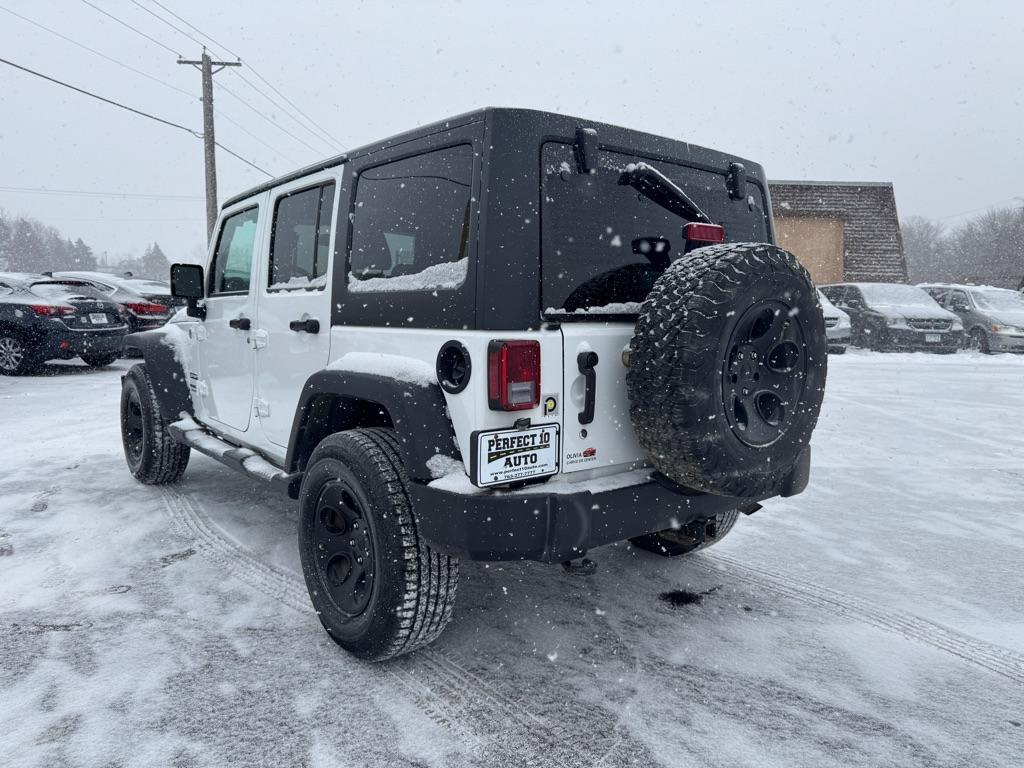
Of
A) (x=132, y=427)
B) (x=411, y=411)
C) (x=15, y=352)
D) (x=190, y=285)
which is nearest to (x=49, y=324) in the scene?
(x=15, y=352)

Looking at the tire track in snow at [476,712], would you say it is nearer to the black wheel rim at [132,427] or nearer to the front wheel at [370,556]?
the front wheel at [370,556]

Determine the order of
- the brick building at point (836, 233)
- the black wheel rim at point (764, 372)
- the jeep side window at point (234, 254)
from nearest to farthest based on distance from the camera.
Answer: the black wheel rim at point (764, 372)
the jeep side window at point (234, 254)
the brick building at point (836, 233)

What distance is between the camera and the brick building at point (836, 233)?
2556 centimetres

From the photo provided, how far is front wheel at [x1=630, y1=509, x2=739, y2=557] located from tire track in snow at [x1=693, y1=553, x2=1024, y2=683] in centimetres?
17

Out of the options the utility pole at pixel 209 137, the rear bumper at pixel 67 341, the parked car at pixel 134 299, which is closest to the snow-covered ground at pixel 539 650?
the rear bumper at pixel 67 341

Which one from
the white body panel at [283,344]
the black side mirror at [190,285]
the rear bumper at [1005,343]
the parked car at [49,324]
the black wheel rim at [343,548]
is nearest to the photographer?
the black wheel rim at [343,548]

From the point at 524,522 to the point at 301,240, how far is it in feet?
6.29

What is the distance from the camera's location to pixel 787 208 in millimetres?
25453

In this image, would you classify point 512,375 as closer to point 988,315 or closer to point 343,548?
point 343,548

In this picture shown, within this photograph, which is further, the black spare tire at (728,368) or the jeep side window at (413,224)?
the jeep side window at (413,224)

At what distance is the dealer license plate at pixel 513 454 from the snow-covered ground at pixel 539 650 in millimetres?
814

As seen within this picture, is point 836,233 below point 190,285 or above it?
above

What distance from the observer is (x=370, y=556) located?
263cm

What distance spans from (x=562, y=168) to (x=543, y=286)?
43cm
